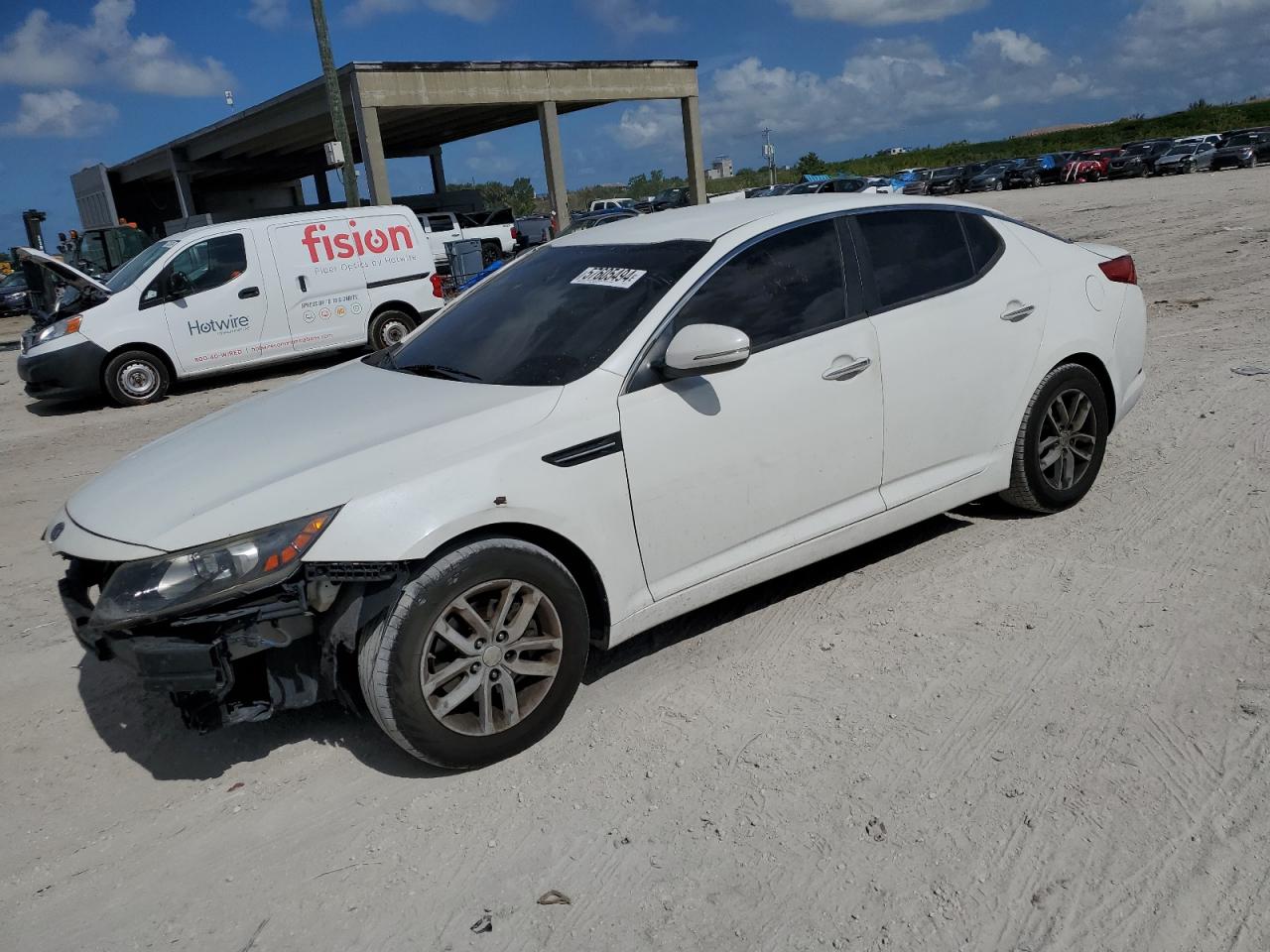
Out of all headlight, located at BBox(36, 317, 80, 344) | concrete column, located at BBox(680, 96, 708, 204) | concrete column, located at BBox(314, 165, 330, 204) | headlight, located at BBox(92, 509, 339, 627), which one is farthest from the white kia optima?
concrete column, located at BBox(314, 165, 330, 204)

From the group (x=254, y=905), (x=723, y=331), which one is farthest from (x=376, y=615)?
(x=723, y=331)

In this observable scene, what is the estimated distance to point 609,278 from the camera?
13.0 ft

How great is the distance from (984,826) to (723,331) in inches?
69.4

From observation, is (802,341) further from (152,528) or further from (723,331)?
(152,528)

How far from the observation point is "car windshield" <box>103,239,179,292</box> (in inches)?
441

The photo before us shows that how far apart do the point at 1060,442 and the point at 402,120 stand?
32.2 meters

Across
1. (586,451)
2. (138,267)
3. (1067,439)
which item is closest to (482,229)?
(138,267)

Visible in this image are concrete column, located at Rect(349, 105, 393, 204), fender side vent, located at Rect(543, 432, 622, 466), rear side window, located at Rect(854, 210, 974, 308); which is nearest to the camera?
fender side vent, located at Rect(543, 432, 622, 466)

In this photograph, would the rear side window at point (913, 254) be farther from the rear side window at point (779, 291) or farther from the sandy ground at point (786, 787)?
the sandy ground at point (786, 787)

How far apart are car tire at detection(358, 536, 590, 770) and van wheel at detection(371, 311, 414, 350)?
32.0 ft

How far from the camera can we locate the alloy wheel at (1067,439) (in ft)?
15.6

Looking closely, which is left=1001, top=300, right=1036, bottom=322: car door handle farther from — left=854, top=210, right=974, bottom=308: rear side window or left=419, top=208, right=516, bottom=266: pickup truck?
left=419, top=208, right=516, bottom=266: pickup truck

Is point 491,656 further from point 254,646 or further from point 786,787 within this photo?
point 786,787

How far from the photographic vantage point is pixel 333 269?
39.3ft
